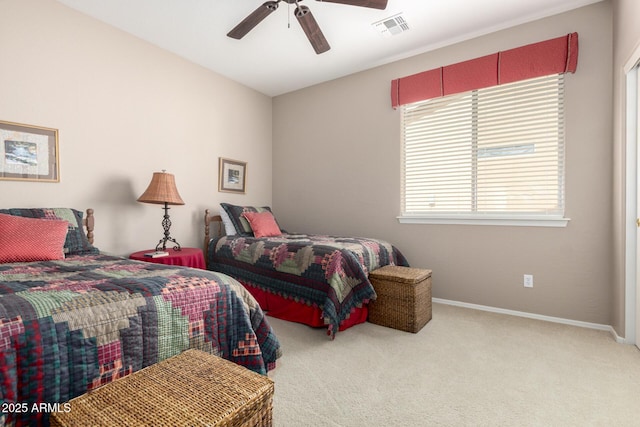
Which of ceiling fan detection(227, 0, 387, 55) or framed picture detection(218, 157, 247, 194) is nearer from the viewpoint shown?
ceiling fan detection(227, 0, 387, 55)

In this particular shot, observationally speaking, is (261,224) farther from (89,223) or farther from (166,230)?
(89,223)

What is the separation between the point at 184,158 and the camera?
3.58 meters

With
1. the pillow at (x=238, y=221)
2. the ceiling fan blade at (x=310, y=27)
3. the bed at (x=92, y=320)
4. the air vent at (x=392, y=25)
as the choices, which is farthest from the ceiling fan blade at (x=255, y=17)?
the bed at (x=92, y=320)

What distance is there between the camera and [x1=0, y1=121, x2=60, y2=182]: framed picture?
2355mm

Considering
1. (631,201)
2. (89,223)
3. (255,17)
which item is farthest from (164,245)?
(631,201)

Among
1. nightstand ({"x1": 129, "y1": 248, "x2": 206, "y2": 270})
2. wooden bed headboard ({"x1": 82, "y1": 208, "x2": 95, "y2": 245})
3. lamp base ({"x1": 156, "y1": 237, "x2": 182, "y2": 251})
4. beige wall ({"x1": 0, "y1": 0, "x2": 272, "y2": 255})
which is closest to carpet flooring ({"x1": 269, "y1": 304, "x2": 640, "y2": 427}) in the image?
nightstand ({"x1": 129, "y1": 248, "x2": 206, "y2": 270})

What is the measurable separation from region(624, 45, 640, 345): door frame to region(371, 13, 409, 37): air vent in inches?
67.1

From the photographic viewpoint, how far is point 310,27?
8.17 ft

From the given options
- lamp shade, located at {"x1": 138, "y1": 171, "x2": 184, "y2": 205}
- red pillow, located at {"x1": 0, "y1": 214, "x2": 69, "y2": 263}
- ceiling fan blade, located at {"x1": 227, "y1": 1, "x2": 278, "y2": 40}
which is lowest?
red pillow, located at {"x1": 0, "y1": 214, "x2": 69, "y2": 263}

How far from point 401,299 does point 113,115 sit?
3088 mm

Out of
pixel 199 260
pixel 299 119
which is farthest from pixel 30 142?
pixel 299 119

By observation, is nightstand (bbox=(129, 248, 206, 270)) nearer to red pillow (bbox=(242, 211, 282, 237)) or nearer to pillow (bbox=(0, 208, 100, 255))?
pillow (bbox=(0, 208, 100, 255))

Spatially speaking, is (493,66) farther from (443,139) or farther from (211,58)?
(211,58)

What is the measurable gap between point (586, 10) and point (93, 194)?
4.51 metres
